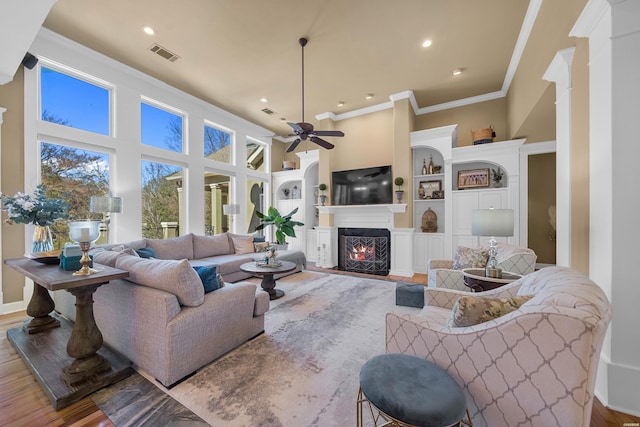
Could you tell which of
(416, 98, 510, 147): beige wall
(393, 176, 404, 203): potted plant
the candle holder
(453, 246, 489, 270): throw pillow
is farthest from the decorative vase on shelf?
(416, 98, 510, 147): beige wall

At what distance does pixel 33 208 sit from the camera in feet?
8.31

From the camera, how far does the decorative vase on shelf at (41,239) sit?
2.65 metres

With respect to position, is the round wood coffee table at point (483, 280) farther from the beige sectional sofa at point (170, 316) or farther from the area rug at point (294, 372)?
the beige sectional sofa at point (170, 316)

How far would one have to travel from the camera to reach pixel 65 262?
6.82 feet

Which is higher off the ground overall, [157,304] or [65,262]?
[65,262]

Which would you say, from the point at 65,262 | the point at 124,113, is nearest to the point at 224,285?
the point at 65,262

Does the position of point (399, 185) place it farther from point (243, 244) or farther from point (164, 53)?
point (164, 53)

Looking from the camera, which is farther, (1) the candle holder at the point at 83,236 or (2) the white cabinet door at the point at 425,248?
(2) the white cabinet door at the point at 425,248

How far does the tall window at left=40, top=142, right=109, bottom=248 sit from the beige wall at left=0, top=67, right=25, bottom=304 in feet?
0.84

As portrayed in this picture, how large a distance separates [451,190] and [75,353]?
566 centimetres

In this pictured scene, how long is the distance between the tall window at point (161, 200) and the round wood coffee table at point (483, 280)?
17.2ft

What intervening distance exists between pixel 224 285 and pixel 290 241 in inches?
189

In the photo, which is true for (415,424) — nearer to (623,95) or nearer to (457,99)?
(623,95)

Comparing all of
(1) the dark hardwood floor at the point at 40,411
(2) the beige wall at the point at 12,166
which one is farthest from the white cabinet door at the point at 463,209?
(2) the beige wall at the point at 12,166
